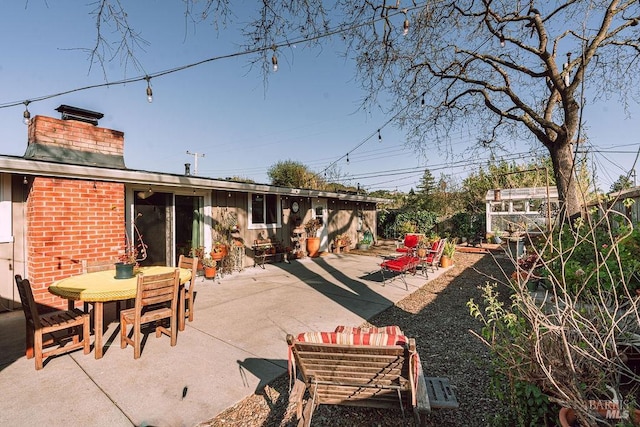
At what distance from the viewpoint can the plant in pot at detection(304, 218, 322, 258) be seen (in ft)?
36.6

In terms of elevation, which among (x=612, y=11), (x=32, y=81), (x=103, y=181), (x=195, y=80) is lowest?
(x=103, y=181)

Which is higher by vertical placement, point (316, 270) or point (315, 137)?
point (315, 137)

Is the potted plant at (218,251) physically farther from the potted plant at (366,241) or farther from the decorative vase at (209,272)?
the potted plant at (366,241)

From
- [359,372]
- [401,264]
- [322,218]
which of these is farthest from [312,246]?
[359,372]

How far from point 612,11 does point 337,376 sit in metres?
7.43

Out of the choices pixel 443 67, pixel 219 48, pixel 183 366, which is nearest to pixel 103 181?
pixel 219 48

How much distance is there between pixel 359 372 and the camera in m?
2.26

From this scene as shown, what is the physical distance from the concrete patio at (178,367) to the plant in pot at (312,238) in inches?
203

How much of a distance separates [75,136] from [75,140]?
0.26 feet

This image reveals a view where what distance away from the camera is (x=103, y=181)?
5578mm

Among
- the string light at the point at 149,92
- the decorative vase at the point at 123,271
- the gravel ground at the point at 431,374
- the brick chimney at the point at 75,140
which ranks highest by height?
Answer: the string light at the point at 149,92

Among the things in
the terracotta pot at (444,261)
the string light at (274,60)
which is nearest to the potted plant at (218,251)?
the string light at (274,60)

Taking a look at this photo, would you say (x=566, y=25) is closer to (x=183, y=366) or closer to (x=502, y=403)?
(x=502, y=403)

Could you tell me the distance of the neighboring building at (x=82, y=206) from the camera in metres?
4.85
